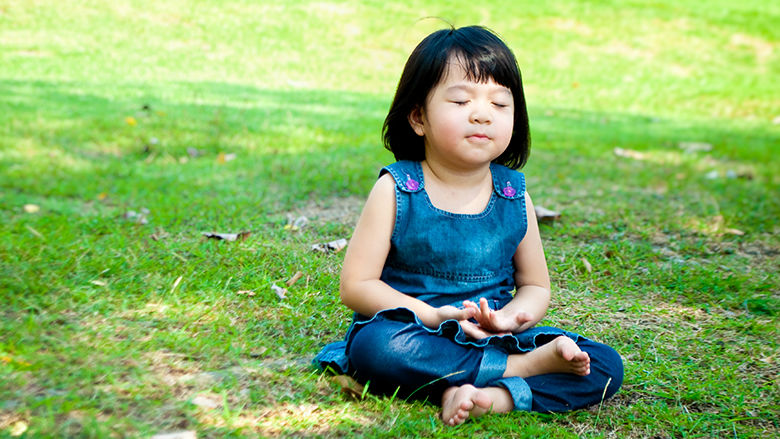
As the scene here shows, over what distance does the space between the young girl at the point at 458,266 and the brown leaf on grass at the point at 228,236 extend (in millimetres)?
1353

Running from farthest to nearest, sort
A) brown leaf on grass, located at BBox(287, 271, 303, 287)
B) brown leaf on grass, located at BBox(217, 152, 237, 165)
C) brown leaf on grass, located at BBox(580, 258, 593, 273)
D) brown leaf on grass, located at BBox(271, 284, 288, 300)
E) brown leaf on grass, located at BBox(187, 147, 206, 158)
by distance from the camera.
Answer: brown leaf on grass, located at BBox(187, 147, 206, 158) → brown leaf on grass, located at BBox(217, 152, 237, 165) → brown leaf on grass, located at BBox(580, 258, 593, 273) → brown leaf on grass, located at BBox(287, 271, 303, 287) → brown leaf on grass, located at BBox(271, 284, 288, 300)

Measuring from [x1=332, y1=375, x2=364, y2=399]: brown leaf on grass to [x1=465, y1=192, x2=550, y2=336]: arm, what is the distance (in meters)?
0.41

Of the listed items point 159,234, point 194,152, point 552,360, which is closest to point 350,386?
point 552,360

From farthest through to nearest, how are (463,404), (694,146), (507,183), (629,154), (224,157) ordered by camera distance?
(694,146) → (629,154) → (224,157) → (507,183) → (463,404)

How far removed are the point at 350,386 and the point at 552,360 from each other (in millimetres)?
606

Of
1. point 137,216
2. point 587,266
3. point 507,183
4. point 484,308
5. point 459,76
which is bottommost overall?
point 137,216

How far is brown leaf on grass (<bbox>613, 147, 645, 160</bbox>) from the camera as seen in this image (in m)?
6.60

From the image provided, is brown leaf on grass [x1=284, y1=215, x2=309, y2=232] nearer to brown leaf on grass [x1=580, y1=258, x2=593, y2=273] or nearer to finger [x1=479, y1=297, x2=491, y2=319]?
brown leaf on grass [x1=580, y1=258, x2=593, y2=273]

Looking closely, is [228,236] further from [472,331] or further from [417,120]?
[472,331]

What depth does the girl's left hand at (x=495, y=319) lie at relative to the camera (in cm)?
218

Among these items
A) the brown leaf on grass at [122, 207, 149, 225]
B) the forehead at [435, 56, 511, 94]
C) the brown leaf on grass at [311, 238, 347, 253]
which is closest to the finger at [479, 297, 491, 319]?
the forehead at [435, 56, 511, 94]

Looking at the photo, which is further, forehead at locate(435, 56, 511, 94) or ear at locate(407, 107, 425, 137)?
ear at locate(407, 107, 425, 137)

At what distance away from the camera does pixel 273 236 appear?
3.81 meters

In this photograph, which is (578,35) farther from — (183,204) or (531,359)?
(531,359)
